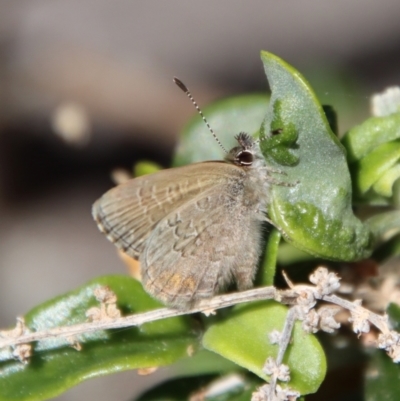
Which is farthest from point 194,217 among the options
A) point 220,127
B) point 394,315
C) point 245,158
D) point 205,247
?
point 394,315

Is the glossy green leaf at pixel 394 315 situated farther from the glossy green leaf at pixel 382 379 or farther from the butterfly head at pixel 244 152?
the butterfly head at pixel 244 152

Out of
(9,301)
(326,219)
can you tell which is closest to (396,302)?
(326,219)

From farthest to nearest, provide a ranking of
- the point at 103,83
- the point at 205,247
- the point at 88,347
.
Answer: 1. the point at 103,83
2. the point at 205,247
3. the point at 88,347

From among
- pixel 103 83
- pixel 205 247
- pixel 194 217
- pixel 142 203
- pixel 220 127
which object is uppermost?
pixel 103 83

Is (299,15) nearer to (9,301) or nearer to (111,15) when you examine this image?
(111,15)

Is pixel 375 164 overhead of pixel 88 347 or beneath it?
overhead

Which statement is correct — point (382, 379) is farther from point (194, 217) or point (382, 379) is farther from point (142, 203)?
point (142, 203)

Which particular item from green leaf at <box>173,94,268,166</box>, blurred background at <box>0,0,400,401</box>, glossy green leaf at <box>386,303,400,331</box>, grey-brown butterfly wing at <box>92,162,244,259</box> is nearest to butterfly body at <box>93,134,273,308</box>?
grey-brown butterfly wing at <box>92,162,244,259</box>
